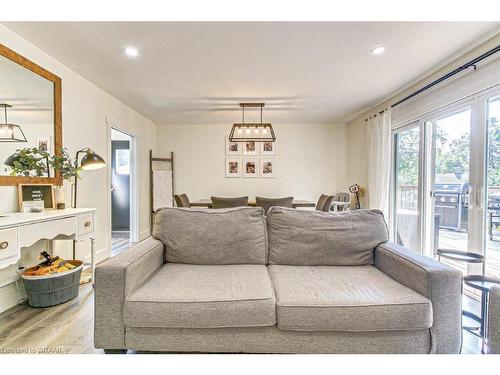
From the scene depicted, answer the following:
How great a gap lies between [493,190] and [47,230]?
3.80 m

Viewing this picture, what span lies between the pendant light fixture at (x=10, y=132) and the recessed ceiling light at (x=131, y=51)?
1.09 metres

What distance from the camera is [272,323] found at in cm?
130

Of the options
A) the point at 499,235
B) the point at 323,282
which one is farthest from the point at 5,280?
the point at 499,235

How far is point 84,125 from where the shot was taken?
3.07 metres

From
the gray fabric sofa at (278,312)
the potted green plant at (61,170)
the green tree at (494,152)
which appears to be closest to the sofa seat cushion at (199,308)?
the gray fabric sofa at (278,312)

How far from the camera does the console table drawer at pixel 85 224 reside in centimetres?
232

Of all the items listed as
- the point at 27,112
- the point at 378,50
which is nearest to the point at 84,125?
the point at 27,112

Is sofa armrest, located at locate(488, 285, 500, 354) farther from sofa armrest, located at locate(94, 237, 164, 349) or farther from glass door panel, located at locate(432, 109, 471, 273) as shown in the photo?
glass door panel, located at locate(432, 109, 471, 273)

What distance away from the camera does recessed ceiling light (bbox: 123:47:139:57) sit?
92.2 inches

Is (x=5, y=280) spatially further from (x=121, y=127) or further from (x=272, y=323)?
(x=121, y=127)

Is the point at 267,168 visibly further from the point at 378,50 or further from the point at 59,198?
the point at 59,198

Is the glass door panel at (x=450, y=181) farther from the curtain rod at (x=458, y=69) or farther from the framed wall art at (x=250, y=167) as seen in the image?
the framed wall art at (x=250, y=167)

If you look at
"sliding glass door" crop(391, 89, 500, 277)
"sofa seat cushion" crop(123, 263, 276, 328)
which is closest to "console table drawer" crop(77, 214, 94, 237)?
"sofa seat cushion" crop(123, 263, 276, 328)

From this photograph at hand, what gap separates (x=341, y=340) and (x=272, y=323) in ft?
1.23
